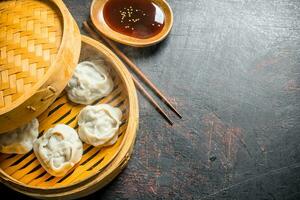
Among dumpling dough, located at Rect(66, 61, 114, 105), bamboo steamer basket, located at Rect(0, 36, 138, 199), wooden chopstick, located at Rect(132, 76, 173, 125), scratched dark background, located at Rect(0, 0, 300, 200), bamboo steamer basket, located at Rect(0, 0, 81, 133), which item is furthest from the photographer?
wooden chopstick, located at Rect(132, 76, 173, 125)

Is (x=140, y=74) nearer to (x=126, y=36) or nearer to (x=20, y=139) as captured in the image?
(x=126, y=36)

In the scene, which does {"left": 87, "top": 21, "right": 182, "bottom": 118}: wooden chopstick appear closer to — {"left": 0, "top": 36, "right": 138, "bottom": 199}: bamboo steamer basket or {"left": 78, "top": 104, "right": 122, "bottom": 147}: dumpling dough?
{"left": 0, "top": 36, "right": 138, "bottom": 199}: bamboo steamer basket

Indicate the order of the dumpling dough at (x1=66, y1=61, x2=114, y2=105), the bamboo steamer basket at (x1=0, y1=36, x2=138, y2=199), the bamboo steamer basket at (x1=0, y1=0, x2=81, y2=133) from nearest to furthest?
the bamboo steamer basket at (x1=0, y1=0, x2=81, y2=133) → the bamboo steamer basket at (x1=0, y1=36, x2=138, y2=199) → the dumpling dough at (x1=66, y1=61, x2=114, y2=105)

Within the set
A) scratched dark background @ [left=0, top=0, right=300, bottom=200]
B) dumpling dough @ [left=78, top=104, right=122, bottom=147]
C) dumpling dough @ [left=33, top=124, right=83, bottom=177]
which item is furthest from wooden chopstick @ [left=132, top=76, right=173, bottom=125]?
dumpling dough @ [left=33, top=124, right=83, bottom=177]

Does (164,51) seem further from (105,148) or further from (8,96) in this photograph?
(8,96)

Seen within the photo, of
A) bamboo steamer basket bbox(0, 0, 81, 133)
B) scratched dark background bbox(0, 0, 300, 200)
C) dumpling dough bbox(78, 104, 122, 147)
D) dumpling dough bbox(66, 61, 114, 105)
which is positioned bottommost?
scratched dark background bbox(0, 0, 300, 200)

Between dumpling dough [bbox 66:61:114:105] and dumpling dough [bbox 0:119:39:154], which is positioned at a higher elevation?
dumpling dough [bbox 66:61:114:105]

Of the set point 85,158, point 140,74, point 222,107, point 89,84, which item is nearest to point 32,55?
point 89,84

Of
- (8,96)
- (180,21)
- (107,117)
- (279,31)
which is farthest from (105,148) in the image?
(279,31)
